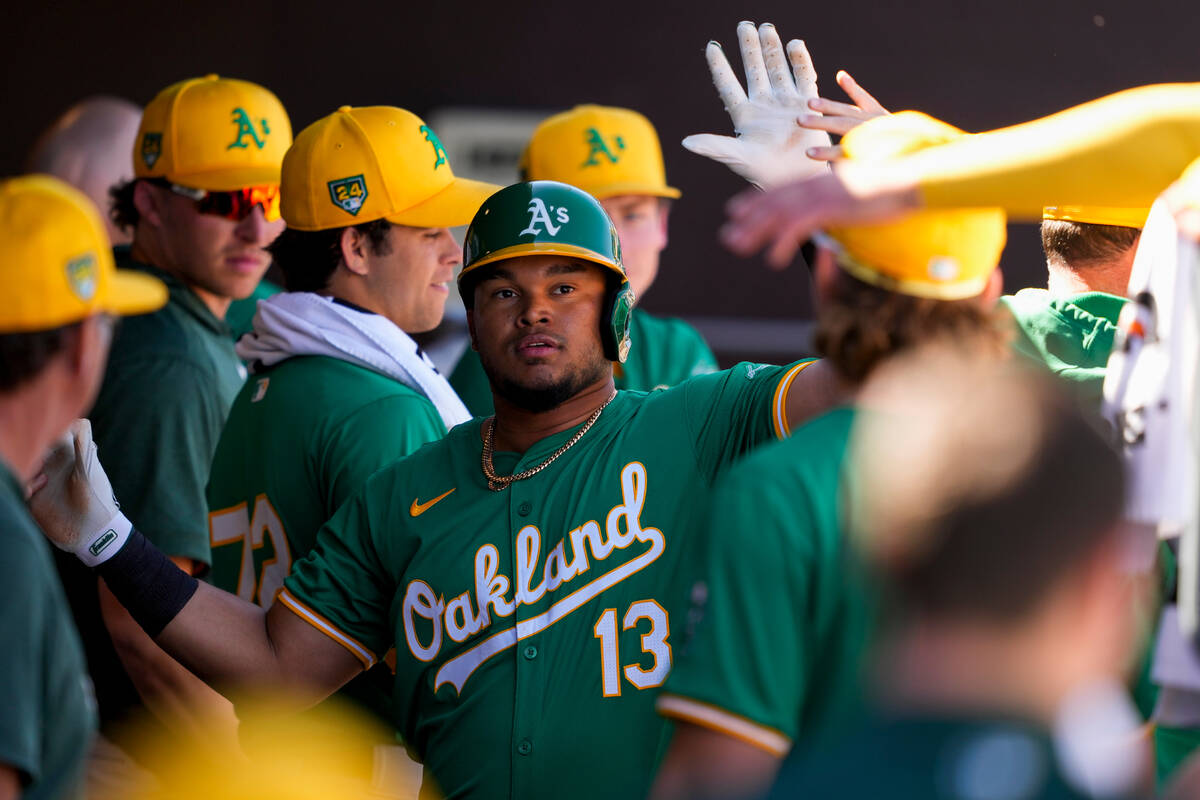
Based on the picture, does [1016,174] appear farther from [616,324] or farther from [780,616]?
[616,324]

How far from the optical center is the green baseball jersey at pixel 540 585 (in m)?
2.55

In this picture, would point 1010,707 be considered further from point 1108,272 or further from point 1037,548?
point 1108,272

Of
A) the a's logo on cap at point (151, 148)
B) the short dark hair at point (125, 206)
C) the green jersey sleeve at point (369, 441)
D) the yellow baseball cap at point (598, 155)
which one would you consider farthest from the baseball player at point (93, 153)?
the green jersey sleeve at point (369, 441)

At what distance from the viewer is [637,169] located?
504 centimetres

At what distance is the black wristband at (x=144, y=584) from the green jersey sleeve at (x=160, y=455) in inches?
27.0

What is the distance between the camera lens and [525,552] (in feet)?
8.78

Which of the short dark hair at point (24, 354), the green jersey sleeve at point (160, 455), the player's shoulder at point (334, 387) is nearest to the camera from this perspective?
the short dark hair at point (24, 354)

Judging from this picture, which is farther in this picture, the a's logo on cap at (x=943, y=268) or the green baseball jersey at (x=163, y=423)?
the green baseball jersey at (x=163, y=423)

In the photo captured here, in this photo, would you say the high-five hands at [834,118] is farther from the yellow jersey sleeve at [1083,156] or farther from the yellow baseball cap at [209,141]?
the yellow baseball cap at [209,141]

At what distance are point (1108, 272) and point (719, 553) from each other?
1.67m

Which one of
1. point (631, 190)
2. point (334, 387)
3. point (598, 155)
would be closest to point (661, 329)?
point (631, 190)

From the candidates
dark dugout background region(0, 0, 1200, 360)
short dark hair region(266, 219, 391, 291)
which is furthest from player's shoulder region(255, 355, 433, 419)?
dark dugout background region(0, 0, 1200, 360)

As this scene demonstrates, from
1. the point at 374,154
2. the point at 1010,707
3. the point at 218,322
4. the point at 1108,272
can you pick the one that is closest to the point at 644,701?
the point at 1010,707

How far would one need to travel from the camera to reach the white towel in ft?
11.1
